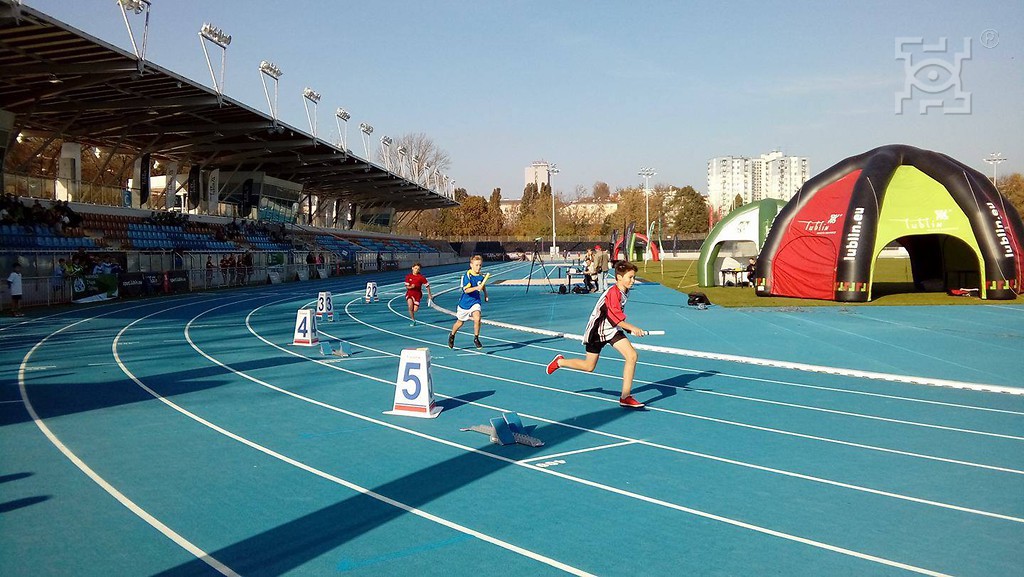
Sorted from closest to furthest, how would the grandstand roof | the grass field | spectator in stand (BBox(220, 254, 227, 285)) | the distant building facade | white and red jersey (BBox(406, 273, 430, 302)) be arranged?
white and red jersey (BBox(406, 273, 430, 302))
the grandstand roof
the grass field
spectator in stand (BBox(220, 254, 227, 285))
the distant building facade

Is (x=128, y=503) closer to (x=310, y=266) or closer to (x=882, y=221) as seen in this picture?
(x=882, y=221)

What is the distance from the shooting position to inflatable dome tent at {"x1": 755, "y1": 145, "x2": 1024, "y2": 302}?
25766mm

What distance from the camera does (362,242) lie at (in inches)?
2901

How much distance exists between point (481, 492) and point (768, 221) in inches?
1171

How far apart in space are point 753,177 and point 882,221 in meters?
165

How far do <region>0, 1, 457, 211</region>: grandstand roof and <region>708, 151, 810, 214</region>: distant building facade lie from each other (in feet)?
412

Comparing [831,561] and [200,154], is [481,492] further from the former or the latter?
[200,154]

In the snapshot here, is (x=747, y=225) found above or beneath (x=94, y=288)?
above

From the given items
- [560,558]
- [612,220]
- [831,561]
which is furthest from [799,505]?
[612,220]

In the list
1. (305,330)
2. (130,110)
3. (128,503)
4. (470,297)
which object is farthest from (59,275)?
(128,503)

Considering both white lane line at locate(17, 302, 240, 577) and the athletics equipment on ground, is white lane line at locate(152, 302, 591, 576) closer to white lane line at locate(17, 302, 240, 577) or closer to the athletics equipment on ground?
white lane line at locate(17, 302, 240, 577)

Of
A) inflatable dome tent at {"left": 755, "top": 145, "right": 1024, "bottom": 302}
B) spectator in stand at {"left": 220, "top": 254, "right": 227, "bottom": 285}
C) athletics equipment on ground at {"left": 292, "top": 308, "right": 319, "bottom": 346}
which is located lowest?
athletics equipment on ground at {"left": 292, "top": 308, "right": 319, "bottom": 346}

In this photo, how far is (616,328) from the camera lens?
32.7 feet

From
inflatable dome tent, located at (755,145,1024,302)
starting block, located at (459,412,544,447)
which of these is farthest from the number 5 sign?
inflatable dome tent, located at (755,145,1024,302)
